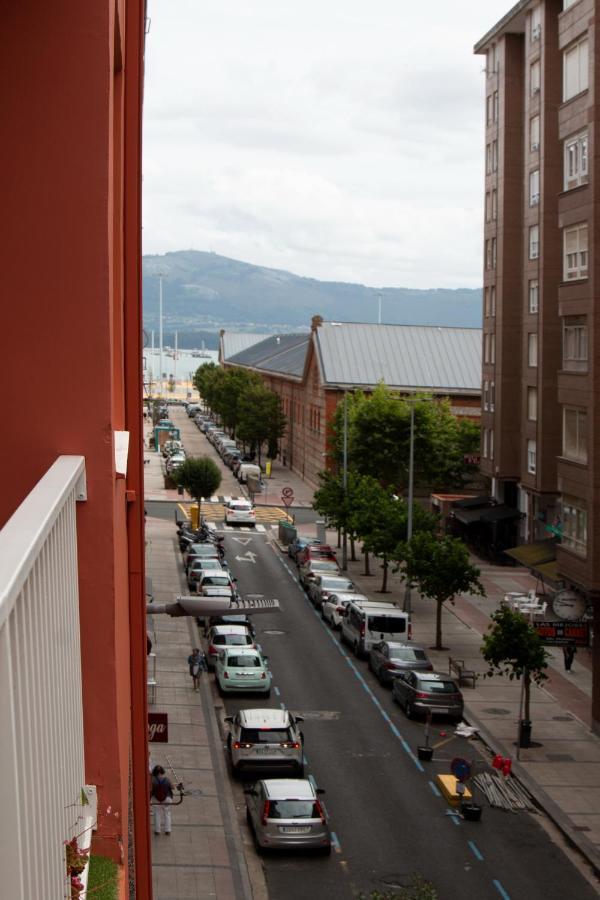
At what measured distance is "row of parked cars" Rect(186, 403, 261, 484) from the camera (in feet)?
312

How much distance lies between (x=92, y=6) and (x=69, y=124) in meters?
0.44

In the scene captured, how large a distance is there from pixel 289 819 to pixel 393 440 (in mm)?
47813

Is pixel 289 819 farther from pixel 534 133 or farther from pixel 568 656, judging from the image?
pixel 534 133

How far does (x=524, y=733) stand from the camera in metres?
31.9

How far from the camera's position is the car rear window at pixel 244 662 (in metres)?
37.3

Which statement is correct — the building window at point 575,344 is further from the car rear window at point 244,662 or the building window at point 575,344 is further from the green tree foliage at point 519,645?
the car rear window at point 244,662

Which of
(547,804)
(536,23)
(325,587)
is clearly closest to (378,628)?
(325,587)

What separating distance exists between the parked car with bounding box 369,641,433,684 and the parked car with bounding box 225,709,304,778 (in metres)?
8.08

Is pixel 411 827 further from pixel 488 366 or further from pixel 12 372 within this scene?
pixel 488 366

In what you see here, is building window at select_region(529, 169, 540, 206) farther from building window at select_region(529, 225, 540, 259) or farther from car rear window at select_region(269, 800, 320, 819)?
car rear window at select_region(269, 800, 320, 819)

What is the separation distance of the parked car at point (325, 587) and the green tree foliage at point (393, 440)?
1858 cm

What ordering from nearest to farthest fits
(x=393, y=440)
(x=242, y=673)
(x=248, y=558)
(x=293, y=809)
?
(x=293, y=809) < (x=242, y=673) < (x=248, y=558) < (x=393, y=440)

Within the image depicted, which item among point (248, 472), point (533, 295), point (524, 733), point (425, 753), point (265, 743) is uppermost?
point (533, 295)

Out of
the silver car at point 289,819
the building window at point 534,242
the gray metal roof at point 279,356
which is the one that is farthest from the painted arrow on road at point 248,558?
the gray metal roof at point 279,356
